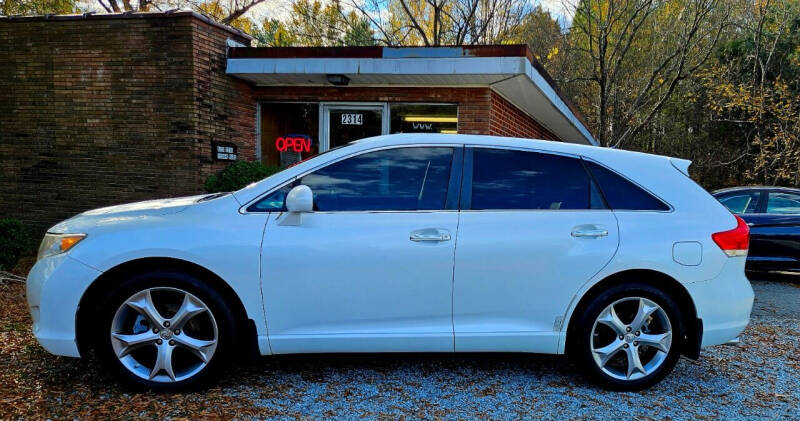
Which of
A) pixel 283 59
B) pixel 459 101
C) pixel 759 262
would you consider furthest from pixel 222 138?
pixel 759 262

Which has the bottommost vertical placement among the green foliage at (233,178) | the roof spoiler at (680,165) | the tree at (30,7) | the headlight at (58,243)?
the headlight at (58,243)

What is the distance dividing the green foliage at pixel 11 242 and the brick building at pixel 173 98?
1536 mm

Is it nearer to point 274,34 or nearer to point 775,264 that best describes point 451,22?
point 274,34

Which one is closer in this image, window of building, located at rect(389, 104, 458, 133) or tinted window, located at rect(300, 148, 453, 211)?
tinted window, located at rect(300, 148, 453, 211)

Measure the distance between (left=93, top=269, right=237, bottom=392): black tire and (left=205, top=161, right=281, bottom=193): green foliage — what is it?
15.6 feet

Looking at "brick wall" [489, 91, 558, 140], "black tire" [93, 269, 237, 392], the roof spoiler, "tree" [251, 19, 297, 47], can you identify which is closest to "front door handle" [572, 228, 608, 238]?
the roof spoiler

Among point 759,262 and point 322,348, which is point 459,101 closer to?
point 759,262

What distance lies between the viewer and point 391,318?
317cm

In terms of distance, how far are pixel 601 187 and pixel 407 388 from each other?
72.4 inches

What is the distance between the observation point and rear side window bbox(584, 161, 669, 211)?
3336 millimetres

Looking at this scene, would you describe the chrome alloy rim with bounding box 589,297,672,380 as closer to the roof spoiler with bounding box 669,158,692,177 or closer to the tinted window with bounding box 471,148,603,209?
the tinted window with bounding box 471,148,603,209

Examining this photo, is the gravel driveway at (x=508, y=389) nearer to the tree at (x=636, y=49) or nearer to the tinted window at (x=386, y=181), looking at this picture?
the tinted window at (x=386, y=181)

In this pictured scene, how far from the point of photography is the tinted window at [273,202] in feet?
10.4

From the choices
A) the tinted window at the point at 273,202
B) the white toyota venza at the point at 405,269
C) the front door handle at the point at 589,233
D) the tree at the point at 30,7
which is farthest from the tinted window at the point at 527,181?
the tree at the point at 30,7
